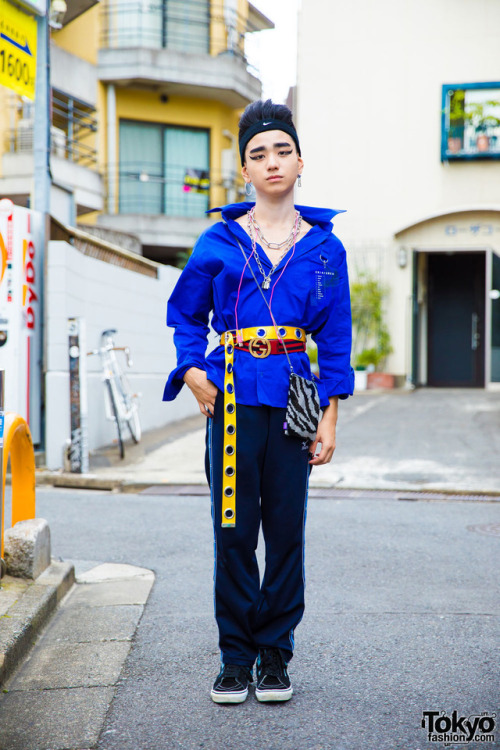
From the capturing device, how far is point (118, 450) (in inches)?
402

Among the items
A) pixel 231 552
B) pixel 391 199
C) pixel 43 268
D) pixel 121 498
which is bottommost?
pixel 121 498

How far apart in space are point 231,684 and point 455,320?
58.6 ft

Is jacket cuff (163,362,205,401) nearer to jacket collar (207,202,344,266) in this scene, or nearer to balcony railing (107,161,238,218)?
jacket collar (207,202,344,266)

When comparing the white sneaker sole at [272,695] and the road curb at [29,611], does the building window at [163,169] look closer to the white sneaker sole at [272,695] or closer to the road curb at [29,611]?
the road curb at [29,611]

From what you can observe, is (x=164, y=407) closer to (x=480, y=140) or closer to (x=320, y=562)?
(x=320, y=562)

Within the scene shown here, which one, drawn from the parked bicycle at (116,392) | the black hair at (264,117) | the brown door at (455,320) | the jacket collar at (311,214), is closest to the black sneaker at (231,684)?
the jacket collar at (311,214)

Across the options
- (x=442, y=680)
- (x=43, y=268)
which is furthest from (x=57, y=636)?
(x=43, y=268)

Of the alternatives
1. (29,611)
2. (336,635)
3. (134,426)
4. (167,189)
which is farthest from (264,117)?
(167,189)

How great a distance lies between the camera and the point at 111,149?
20750 mm

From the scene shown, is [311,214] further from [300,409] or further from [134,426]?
[134,426]

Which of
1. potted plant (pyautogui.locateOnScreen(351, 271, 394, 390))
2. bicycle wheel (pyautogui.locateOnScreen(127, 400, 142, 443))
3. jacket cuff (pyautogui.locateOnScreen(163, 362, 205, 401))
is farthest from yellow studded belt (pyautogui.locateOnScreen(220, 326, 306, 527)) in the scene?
potted plant (pyautogui.locateOnScreen(351, 271, 394, 390))

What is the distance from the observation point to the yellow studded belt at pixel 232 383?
2904 millimetres

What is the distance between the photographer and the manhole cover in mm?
5925

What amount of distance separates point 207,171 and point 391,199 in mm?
5202
